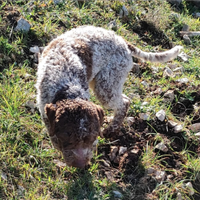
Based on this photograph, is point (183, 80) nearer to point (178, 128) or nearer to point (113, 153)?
point (178, 128)

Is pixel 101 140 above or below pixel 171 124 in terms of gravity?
below

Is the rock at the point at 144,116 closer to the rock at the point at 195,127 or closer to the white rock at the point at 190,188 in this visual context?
the rock at the point at 195,127

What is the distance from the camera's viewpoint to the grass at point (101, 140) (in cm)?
339

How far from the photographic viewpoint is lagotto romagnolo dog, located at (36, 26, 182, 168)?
295 cm

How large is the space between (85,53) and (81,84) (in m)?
0.51

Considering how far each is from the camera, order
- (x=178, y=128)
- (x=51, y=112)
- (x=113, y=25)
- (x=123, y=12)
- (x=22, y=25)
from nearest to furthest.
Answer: (x=51, y=112)
(x=178, y=128)
(x=22, y=25)
(x=113, y=25)
(x=123, y=12)

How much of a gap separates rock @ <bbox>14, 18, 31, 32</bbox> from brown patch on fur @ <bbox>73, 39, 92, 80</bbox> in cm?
161

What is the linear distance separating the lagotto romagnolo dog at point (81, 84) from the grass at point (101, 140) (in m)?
0.41

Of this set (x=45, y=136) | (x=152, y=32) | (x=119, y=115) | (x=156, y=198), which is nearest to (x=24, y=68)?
(x=45, y=136)

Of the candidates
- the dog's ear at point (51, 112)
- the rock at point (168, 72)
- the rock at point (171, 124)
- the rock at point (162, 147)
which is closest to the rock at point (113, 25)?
the rock at point (168, 72)

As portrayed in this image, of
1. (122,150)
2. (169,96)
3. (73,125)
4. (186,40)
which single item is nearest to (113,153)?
(122,150)

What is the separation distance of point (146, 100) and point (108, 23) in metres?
2.14

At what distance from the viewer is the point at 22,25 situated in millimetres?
5043

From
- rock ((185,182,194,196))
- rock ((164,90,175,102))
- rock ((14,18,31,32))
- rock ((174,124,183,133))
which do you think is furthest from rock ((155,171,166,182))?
rock ((14,18,31,32))
